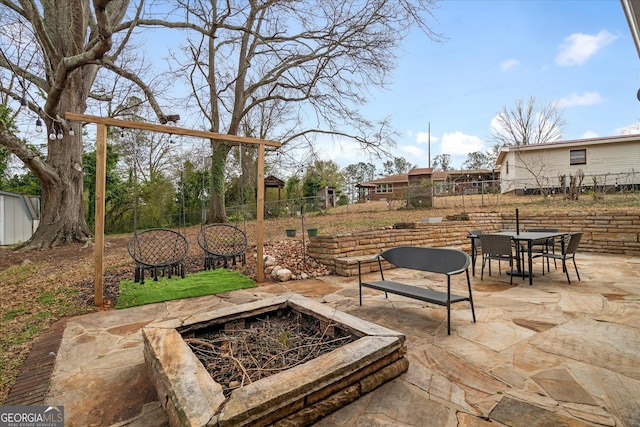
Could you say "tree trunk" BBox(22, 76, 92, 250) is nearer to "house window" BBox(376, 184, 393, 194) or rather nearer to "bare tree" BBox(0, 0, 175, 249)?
"bare tree" BBox(0, 0, 175, 249)

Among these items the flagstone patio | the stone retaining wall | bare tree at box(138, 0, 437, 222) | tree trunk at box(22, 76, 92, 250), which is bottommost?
the flagstone patio

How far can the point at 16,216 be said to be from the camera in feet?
37.1

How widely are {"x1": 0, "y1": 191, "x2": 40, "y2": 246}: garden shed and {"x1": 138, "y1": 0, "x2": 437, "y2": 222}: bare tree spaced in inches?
280

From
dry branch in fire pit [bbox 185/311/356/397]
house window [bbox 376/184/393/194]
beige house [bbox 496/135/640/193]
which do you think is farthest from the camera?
house window [bbox 376/184/393/194]

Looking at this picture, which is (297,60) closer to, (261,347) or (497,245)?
(497,245)

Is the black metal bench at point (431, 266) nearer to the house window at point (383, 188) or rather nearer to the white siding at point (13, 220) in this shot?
the white siding at point (13, 220)

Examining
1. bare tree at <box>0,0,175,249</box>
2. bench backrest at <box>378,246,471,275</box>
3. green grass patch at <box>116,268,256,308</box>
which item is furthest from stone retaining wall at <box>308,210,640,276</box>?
bare tree at <box>0,0,175,249</box>

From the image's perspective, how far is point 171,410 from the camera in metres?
1.54

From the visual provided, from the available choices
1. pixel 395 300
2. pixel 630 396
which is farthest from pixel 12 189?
Result: pixel 630 396

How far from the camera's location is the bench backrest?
2.84 metres

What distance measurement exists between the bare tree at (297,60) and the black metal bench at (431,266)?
5.52m

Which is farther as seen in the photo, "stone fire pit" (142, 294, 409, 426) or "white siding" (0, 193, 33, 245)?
"white siding" (0, 193, 33, 245)

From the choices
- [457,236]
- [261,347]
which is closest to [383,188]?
[457,236]

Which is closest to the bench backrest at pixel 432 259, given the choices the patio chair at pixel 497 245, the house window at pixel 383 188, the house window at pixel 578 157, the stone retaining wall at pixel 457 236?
the stone retaining wall at pixel 457 236
